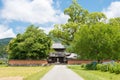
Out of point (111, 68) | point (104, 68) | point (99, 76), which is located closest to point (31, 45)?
point (104, 68)

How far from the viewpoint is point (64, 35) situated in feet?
293

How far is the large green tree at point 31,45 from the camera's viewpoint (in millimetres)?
78125

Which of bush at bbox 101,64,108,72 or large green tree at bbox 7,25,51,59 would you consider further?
large green tree at bbox 7,25,51,59

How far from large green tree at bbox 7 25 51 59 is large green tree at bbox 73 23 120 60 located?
88.1ft

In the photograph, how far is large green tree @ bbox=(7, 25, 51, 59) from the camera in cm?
7812

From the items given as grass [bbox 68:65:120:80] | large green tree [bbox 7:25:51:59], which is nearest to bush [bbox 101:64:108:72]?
grass [bbox 68:65:120:80]

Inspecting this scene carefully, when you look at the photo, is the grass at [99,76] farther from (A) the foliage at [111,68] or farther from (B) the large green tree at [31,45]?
(B) the large green tree at [31,45]

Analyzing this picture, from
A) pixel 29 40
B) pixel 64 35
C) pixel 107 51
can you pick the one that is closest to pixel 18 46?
pixel 29 40

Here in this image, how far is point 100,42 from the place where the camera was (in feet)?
169

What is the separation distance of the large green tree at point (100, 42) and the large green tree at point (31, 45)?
2686 centimetres

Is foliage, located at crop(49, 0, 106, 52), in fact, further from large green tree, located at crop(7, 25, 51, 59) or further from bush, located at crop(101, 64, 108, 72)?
bush, located at crop(101, 64, 108, 72)

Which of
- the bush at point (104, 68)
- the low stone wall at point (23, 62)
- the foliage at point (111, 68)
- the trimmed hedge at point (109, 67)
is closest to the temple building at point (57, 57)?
the low stone wall at point (23, 62)

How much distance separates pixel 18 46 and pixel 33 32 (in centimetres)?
722

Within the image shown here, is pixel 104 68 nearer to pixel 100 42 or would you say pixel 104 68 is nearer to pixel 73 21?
pixel 100 42
